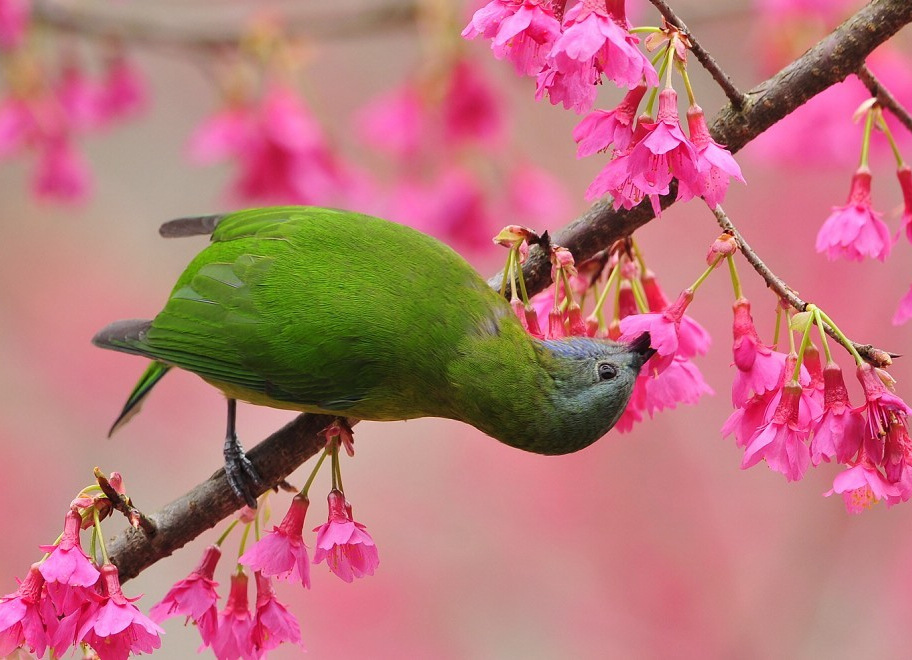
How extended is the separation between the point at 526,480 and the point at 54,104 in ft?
10.2

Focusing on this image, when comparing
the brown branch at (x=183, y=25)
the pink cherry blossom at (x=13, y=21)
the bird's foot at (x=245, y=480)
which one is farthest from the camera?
the brown branch at (x=183, y=25)

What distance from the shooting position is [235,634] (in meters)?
1.76

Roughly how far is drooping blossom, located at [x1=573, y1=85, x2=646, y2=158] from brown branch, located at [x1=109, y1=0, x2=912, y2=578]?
23 cm

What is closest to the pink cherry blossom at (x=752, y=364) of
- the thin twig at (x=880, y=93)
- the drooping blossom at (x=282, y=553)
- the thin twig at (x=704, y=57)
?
the thin twig at (x=704, y=57)

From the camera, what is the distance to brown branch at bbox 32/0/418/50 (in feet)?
10.7

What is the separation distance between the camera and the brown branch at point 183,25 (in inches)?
128

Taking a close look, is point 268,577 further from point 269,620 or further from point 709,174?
point 709,174

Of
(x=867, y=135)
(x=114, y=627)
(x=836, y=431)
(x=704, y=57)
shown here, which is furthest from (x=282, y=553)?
(x=867, y=135)

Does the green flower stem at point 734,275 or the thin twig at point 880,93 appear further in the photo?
the thin twig at point 880,93

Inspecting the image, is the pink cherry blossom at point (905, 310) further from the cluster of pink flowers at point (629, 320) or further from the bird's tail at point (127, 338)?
the bird's tail at point (127, 338)

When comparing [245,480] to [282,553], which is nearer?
[282,553]

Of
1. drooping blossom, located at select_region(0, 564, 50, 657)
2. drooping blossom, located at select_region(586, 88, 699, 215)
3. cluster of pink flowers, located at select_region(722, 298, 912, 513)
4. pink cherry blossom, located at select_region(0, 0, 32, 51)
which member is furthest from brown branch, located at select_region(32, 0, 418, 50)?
cluster of pink flowers, located at select_region(722, 298, 912, 513)

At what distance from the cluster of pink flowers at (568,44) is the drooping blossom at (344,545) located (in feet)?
2.42

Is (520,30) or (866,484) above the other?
(520,30)
